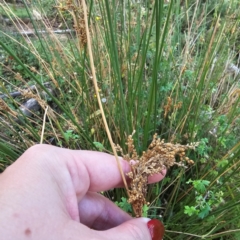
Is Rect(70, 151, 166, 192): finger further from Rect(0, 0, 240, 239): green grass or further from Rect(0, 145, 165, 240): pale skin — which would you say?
Rect(0, 0, 240, 239): green grass

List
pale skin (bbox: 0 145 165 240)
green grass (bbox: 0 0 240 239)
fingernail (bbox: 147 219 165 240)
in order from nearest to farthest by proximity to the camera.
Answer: pale skin (bbox: 0 145 165 240) < fingernail (bbox: 147 219 165 240) < green grass (bbox: 0 0 240 239)

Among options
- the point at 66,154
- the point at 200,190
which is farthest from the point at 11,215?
the point at 200,190

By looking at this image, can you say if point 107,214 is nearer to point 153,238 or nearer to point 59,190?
point 153,238

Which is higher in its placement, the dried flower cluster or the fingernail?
the dried flower cluster

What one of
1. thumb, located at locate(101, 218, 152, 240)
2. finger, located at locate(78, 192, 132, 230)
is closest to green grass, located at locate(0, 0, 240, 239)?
finger, located at locate(78, 192, 132, 230)

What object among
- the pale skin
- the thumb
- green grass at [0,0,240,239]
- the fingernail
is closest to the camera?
the pale skin

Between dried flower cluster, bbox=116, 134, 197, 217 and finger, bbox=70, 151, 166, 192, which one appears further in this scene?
finger, bbox=70, 151, 166, 192

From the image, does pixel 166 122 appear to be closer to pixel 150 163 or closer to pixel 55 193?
pixel 150 163

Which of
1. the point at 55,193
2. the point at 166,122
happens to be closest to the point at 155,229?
the point at 55,193
